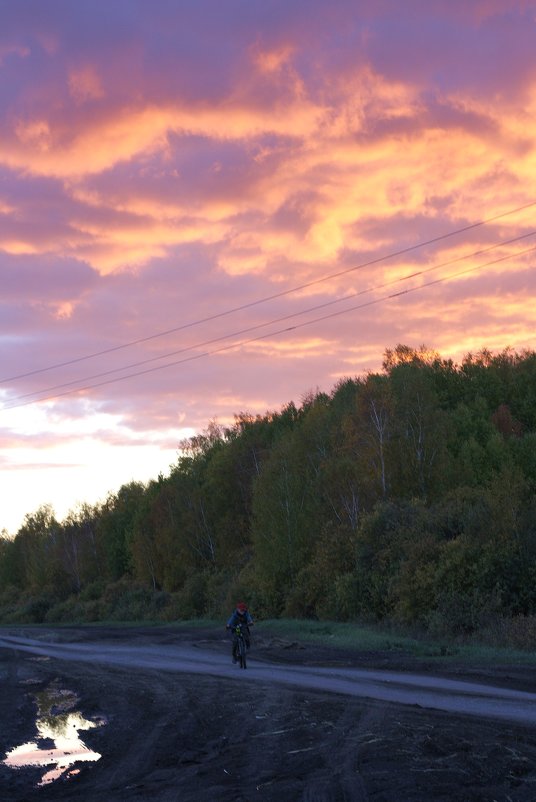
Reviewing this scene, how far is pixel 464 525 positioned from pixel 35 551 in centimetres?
10810

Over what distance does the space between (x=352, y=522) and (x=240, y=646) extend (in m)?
24.6

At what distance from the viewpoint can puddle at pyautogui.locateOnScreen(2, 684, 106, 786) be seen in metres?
12.0

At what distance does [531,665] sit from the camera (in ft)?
67.5

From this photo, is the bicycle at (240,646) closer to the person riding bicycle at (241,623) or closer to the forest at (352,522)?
the person riding bicycle at (241,623)

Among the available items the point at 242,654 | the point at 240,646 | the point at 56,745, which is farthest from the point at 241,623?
the point at 56,745

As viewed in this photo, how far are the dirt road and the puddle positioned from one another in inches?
4.4

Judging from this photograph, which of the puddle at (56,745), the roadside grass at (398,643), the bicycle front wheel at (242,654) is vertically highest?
the puddle at (56,745)

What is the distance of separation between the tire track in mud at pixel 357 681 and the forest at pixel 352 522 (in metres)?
7.58

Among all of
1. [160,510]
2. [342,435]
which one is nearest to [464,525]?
[342,435]

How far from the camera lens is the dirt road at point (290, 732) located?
9.52 meters

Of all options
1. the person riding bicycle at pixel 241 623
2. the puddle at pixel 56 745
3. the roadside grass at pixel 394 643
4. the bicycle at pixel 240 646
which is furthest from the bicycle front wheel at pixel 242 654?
the puddle at pixel 56 745

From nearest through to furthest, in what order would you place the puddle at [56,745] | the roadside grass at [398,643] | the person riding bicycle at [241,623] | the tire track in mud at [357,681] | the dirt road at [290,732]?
the dirt road at [290,732] → the puddle at [56,745] → the tire track in mud at [357,681] → the roadside grass at [398,643] → the person riding bicycle at [241,623]

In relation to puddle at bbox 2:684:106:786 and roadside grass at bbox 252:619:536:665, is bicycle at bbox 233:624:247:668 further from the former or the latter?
puddle at bbox 2:684:106:786

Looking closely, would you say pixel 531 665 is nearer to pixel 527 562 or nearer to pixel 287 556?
pixel 527 562
